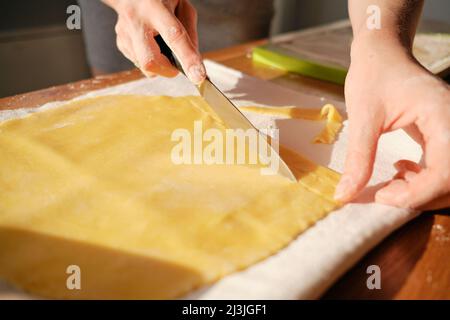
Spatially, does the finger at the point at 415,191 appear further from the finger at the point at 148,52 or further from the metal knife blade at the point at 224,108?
the finger at the point at 148,52

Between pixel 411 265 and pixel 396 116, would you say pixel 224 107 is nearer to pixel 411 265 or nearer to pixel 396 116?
pixel 396 116

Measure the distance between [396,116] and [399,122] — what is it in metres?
0.01

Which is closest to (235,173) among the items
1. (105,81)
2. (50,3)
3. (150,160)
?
(150,160)

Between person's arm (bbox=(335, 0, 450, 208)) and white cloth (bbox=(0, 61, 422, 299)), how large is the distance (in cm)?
4

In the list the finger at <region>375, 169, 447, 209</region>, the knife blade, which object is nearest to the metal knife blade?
the knife blade

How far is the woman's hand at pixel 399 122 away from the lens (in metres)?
0.66

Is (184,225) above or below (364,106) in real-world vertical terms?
below

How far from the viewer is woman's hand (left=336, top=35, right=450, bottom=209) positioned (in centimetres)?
66

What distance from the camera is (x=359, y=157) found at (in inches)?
27.0

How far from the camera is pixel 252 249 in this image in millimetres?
590

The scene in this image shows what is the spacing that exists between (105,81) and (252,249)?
0.80 m

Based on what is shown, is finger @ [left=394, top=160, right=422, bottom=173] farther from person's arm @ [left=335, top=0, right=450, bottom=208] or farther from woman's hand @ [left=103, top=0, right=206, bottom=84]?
woman's hand @ [left=103, top=0, right=206, bottom=84]
